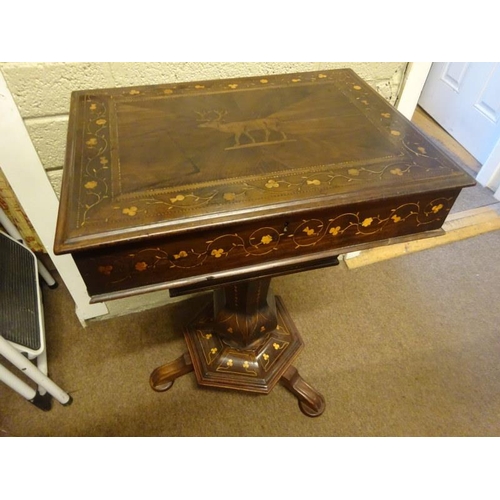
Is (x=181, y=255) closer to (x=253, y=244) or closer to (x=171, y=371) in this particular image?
(x=253, y=244)

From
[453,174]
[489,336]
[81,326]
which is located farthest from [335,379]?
[81,326]

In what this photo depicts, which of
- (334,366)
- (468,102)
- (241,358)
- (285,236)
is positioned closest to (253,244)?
(285,236)

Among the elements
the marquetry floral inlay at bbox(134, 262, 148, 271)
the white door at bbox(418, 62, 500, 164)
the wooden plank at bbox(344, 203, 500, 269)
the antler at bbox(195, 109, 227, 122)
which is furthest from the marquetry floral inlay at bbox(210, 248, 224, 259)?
the white door at bbox(418, 62, 500, 164)

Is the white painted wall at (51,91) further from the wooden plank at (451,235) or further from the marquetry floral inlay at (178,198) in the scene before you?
the wooden plank at (451,235)

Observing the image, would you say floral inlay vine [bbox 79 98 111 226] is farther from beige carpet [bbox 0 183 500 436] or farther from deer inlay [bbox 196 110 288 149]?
beige carpet [bbox 0 183 500 436]

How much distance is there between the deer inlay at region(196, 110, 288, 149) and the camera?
2.09ft

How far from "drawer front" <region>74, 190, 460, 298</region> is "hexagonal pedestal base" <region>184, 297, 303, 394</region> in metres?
0.50

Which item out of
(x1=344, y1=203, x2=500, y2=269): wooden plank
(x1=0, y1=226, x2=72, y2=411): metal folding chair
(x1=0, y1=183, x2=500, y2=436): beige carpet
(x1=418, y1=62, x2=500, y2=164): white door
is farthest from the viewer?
(x1=418, y1=62, x2=500, y2=164): white door

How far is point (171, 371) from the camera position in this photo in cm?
107

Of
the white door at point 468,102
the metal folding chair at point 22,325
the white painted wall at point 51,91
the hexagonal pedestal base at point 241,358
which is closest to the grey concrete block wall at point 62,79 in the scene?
the white painted wall at point 51,91

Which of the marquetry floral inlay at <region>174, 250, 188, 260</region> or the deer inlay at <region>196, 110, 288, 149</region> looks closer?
the marquetry floral inlay at <region>174, 250, 188, 260</region>

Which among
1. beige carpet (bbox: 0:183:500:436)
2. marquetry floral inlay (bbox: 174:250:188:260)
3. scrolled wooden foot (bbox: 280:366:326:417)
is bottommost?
beige carpet (bbox: 0:183:500:436)

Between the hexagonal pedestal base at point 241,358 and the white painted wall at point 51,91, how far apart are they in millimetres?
513

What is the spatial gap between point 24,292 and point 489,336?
1556 mm
